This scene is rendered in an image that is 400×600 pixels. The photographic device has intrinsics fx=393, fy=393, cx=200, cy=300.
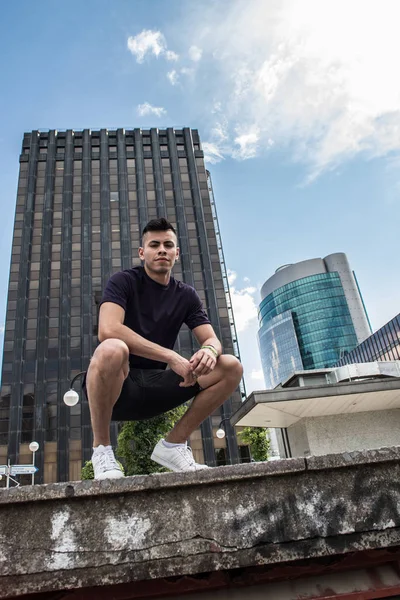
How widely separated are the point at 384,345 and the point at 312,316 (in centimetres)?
3591

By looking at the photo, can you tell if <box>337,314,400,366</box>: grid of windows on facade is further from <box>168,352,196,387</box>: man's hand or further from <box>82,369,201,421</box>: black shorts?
<box>168,352,196,387</box>: man's hand

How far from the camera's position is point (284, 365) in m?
108

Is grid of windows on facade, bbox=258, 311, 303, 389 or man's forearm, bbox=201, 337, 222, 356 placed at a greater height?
grid of windows on facade, bbox=258, 311, 303, 389

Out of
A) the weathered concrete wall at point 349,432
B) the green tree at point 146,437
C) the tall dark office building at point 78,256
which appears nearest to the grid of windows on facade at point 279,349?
the tall dark office building at point 78,256

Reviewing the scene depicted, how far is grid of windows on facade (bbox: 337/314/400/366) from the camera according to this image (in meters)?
62.5

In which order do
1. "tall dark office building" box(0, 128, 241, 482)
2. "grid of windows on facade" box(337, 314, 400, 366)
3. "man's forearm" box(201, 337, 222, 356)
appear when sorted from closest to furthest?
"man's forearm" box(201, 337, 222, 356), "tall dark office building" box(0, 128, 241, 482), "grid of windows on facade" box(337, 314, 400, 366)

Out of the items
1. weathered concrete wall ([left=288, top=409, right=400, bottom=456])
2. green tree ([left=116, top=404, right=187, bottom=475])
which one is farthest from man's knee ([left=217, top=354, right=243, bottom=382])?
green tree ([left=116, top=404, right=187, bottom=475])

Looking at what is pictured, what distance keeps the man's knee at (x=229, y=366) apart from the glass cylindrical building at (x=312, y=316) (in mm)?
99477

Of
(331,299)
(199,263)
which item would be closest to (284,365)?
(331,299)

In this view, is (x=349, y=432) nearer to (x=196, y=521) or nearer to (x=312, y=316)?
(x=196, y=521)

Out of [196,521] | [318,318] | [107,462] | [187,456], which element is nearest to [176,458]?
[187,456]

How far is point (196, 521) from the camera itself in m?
1.88

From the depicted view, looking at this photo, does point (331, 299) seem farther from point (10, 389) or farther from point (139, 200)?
point (10, 389)

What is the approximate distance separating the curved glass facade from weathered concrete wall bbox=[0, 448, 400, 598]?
98860 mm
